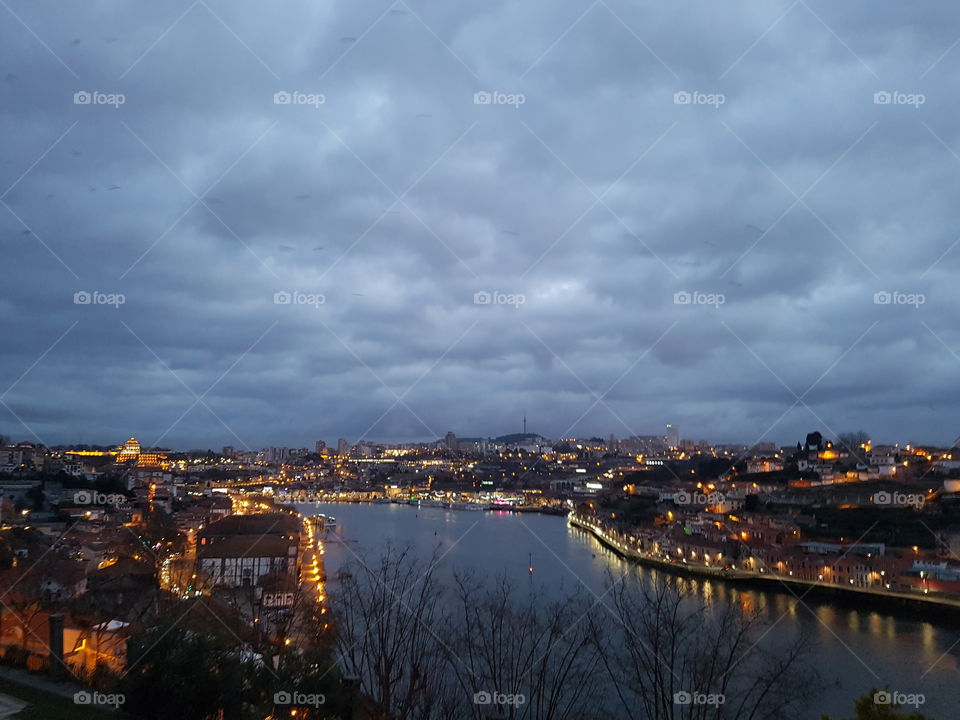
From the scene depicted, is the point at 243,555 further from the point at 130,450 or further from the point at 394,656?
the point at 130,450

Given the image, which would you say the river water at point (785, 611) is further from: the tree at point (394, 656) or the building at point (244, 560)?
the tree at point (394, 656)

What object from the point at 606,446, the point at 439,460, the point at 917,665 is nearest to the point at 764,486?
the point at 917,665

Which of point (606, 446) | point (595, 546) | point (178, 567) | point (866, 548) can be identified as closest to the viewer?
point (178, 567)

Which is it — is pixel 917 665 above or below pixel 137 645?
below

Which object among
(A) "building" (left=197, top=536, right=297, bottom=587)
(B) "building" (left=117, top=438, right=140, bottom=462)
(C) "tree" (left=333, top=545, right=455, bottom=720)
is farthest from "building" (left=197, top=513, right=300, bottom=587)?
(B) "building" (left=117, top=438, right=140, bottom=462)

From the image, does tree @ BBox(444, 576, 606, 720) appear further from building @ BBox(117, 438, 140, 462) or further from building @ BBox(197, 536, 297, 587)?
building @ BBox(117, 438, 140, 462)

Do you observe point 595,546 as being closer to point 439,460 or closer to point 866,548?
point 866,548
